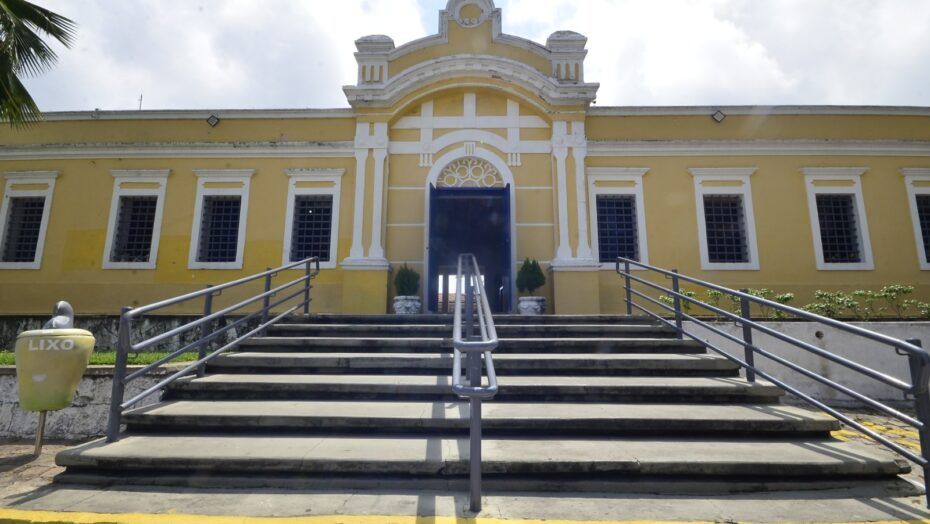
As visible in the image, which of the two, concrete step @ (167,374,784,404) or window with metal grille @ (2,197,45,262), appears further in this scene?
window with metal grille @ (2,197,45,262)

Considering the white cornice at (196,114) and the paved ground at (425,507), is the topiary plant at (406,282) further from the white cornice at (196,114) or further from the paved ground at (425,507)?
the paved ground at (425,507)

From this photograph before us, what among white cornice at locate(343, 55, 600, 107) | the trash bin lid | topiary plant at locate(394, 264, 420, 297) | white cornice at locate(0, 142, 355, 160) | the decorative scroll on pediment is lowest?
the trash bin lid

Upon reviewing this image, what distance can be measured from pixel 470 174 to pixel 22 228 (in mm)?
10681

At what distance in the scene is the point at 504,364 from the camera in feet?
16.5

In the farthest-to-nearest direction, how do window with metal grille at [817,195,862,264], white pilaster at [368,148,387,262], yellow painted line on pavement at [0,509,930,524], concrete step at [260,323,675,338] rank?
window with metal grille at [817,195,862,264], white pilaster at [368,148,387,262], concrete step at [260,323,675,338], yellow painted line on pavement at [0,509,930,524]

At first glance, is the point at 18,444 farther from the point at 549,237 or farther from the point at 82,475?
the point at 549,237

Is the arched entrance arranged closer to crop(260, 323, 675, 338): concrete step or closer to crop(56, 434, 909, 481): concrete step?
crop(260, 323, 675, 338): concrete step

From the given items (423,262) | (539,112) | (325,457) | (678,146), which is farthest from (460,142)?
(325,457)

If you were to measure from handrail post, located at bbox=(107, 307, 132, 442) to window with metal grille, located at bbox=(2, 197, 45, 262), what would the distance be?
9436mm

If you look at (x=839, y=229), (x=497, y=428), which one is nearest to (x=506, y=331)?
(x=497, y=428)

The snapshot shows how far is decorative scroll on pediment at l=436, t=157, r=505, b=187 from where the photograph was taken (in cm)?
998

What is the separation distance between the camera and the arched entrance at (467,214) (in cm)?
948

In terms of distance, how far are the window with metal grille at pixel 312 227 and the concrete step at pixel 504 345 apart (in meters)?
4.50

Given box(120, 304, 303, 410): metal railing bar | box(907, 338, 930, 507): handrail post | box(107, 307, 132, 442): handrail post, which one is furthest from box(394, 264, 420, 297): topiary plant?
box(907, 338, 930, 507): handrail post
